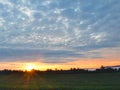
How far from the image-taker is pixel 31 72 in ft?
291

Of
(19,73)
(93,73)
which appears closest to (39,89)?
(93,73)

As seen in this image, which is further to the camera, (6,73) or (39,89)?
(6,73)

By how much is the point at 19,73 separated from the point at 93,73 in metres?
17.9

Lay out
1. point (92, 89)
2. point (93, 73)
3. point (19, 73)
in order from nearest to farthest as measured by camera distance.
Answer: point (92, 89) < point (93, 73) < point (19, 73)

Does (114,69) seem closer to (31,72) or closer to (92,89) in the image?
(31,72)

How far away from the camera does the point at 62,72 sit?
3477 inches

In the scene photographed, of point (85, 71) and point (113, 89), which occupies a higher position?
point (85, 71)

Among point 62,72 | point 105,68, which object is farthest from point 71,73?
point 105,68

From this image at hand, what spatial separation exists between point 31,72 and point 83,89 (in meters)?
43.8

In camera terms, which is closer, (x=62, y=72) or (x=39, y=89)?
(x=39, y=89)

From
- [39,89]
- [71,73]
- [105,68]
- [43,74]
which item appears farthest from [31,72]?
[39,89]

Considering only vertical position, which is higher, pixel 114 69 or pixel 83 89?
pixel 114 69

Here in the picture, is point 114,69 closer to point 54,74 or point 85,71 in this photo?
point 85,71

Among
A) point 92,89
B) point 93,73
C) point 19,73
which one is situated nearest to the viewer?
point 92,89
